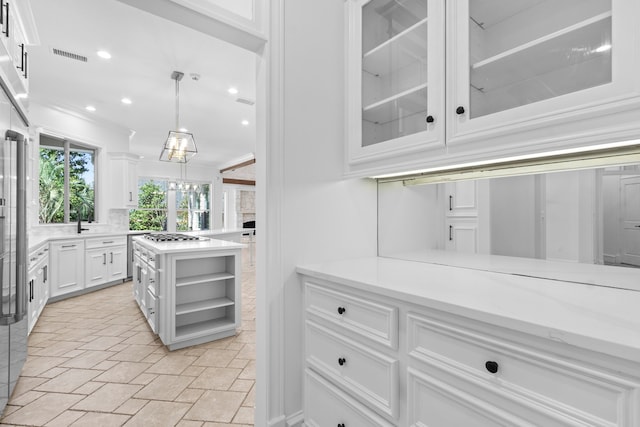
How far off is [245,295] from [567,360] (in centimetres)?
435

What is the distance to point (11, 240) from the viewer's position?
180 centimetres

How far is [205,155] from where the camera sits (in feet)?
29.4

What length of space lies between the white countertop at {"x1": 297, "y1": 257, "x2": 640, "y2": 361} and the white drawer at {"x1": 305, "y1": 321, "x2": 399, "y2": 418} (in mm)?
255

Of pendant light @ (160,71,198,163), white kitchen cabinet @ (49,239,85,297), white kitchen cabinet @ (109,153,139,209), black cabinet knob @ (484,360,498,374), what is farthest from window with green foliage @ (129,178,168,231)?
black cabinet knob @ (484,360,498,374)

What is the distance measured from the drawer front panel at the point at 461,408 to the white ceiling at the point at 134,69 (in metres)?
3.34

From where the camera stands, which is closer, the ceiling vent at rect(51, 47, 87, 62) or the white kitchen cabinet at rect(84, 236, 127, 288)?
the ceiling vent at rect(51, 47, 87, 62)

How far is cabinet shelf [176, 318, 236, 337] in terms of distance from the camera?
2.84 metres

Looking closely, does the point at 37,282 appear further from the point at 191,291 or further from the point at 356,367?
the point at 356,367

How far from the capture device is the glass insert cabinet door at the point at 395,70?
1.28m

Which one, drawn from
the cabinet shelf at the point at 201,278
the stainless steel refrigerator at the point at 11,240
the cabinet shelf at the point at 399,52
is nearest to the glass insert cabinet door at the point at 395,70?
the cabinet shelf at the point at 399,52

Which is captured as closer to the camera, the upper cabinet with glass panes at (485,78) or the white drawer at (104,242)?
the upper cabinet with glass panes at (485,78)

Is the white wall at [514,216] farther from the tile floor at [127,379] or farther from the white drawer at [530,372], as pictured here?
the tile floor at [127,379]

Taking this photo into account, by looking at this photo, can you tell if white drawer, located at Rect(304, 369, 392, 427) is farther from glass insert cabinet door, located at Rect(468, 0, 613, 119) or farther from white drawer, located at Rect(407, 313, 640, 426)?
glass insert cabinet door, located at Rect(468, 0, 613, 119)

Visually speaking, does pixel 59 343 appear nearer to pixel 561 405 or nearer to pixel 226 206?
pixel 561 405
